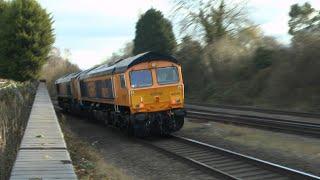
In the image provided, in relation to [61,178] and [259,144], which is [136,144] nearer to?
[259,144]

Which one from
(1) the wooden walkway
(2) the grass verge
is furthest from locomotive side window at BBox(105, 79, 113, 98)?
(1) the wooden walkway

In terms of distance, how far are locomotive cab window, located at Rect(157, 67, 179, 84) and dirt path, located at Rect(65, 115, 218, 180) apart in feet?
8.10

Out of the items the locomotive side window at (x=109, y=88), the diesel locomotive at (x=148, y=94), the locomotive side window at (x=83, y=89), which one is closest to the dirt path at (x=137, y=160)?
the diesel locomotive at (x=148, y=94)

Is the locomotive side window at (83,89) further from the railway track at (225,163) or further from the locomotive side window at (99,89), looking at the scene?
the railway track at (225,163)

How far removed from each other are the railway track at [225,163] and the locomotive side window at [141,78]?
2548 millimetres

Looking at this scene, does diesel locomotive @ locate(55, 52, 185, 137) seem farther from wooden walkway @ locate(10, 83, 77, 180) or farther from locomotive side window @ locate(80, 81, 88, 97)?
locomotive side window @ locate(80, 81, 88, 97)

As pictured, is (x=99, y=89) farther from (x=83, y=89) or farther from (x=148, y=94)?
(x=83, y=89)

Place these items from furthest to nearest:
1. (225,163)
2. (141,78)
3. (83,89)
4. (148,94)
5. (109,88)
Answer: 1. (83,89)
2. (109,88)
3. (141,78)
4. (148,94)
5. (225,163)

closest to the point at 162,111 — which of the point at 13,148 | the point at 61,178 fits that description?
the point at 13,148

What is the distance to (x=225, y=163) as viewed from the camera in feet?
45.0

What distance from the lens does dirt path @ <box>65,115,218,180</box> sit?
13.1 m

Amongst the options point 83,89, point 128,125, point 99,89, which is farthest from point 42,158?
point 83,89

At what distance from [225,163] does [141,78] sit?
7.07 meters

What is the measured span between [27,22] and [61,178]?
44.1 meters
